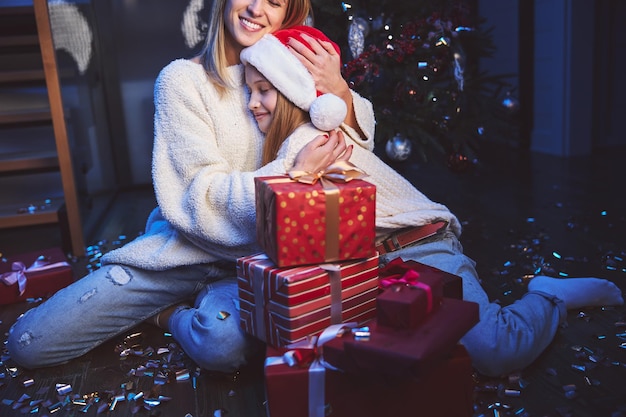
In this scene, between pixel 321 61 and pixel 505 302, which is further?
pixel 505 302

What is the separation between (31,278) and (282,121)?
3.32ft

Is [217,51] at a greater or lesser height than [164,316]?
greater

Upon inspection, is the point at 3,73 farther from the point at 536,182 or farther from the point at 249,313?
the point at 536,182

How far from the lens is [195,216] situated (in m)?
1.34

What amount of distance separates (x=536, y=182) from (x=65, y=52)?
2.45 metres

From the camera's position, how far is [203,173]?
1.35 m

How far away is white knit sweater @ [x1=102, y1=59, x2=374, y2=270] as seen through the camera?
133cm

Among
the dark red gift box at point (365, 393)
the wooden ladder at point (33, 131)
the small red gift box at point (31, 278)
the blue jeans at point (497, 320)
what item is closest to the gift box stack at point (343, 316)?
the dark red gift box at point (365, 393)

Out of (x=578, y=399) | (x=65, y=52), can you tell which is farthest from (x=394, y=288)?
(x=65, y=52)

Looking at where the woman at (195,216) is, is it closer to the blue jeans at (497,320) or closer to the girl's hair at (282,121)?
the girl's hair at (282,121)

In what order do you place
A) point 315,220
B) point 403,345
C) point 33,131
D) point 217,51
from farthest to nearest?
point 33,131 < point 217,51 < point 315,220 < point 403,345

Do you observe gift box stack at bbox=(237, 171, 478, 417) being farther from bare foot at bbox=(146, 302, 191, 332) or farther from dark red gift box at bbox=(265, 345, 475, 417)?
bare foot at bbox=(146, 302, 191, 332)

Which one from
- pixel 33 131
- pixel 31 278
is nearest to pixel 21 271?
pixel 31 278

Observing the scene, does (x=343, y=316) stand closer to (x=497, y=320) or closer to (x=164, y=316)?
(x=497, y=320)
